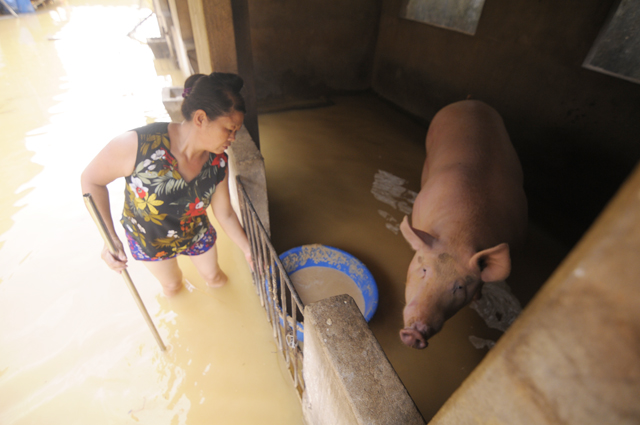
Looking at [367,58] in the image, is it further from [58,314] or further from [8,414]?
[8,414]

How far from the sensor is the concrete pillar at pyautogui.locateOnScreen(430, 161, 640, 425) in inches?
14.6

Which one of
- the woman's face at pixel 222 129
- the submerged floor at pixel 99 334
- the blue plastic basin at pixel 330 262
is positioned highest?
A: the woman's face at pixel 222 129

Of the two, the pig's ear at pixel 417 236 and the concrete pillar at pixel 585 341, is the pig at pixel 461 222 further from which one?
the concrete pillar at pixel 585 341

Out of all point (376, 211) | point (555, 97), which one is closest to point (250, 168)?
point (376, 211)

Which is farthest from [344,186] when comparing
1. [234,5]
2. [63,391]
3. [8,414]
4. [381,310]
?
[8,414]

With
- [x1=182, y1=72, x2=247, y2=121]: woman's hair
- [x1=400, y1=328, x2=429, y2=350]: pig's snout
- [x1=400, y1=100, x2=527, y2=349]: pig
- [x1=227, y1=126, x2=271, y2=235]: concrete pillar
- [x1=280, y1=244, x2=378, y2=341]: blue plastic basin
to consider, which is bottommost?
[x1=280, y1=244, x2=378, y2=341]: blue plastic basin

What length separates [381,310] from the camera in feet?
9.93

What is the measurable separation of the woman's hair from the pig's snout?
177 cm

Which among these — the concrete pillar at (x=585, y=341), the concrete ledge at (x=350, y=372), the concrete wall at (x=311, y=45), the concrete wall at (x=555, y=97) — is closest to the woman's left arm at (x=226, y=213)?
the concrete ledge at (x=350, y=372)

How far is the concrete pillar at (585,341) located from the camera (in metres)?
0.37

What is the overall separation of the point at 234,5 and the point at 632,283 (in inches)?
130

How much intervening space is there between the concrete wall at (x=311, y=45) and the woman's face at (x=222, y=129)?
5.38 meters

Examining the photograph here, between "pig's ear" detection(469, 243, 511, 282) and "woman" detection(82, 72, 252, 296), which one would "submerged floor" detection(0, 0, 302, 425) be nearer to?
"woman" detection(82, 72, 252, 296)

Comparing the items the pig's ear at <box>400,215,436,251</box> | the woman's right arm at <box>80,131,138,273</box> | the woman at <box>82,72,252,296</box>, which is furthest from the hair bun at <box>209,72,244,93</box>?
the pig's ear at <box>400,215,436,251</box>
